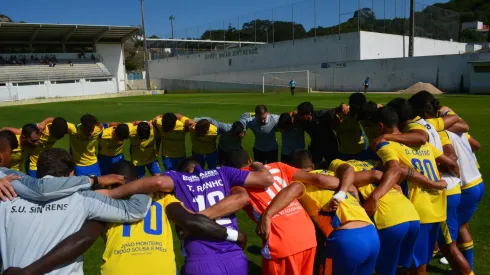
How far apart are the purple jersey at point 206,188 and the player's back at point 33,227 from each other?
95 centimetres

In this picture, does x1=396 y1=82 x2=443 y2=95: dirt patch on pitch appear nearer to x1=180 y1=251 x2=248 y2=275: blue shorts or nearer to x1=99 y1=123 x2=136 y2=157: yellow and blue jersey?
x1=99 y1=123 x2=136 y2=157: yellow and blue jersey

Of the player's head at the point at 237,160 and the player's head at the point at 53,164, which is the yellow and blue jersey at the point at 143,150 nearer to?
the player's head at the point at 237,160

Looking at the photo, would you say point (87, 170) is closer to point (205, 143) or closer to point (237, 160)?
point (205, 143)

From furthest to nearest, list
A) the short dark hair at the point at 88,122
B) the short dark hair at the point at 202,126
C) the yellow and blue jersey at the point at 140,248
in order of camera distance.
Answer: the short dark hair at the point at 88,122 → the short dark hair at the point at 202,126 → the yellow and blue jersey at the point at 140,248

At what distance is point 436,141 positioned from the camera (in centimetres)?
481

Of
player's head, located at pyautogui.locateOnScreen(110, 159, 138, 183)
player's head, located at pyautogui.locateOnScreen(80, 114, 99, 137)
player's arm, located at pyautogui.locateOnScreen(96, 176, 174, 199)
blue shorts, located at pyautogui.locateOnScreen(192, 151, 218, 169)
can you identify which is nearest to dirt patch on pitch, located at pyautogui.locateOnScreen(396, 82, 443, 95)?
blue shorts, located at pyautogui.locateOnScreen(192, 151, 218, 169)

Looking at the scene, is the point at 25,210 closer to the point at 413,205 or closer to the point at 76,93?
the point at 413,205

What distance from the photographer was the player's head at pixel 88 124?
→ 826 cm

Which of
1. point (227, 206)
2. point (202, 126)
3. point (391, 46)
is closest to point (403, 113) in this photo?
point (227, 206)

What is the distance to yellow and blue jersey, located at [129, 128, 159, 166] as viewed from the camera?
348 inches

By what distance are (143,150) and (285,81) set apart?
47243mm

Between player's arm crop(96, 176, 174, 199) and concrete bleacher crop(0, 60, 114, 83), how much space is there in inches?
2324

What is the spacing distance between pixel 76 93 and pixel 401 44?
48745 millimetres

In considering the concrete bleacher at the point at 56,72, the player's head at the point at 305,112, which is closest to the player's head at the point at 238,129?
the player's head at the point at 305,112
